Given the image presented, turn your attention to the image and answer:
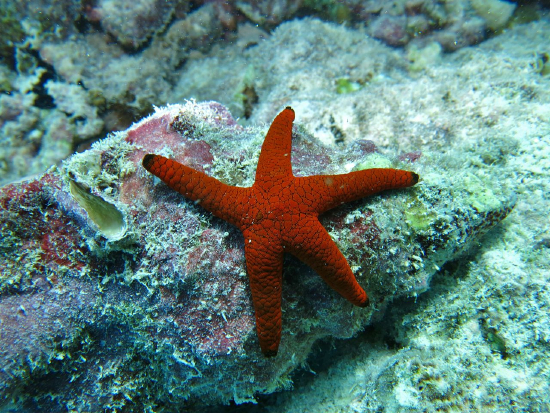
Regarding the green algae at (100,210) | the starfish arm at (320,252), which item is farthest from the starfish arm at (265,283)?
the green algae at (100,210)

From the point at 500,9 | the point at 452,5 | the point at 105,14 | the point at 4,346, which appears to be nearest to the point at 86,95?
the point at 105,14

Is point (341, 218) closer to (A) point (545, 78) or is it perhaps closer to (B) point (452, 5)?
(A) point (545, 78)

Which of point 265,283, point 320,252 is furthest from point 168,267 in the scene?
point 320,252

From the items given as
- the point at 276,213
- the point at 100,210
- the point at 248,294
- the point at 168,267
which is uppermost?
the point at 276,213

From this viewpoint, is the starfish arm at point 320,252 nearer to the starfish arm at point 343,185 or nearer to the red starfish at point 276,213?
the red starfish at point 276,213

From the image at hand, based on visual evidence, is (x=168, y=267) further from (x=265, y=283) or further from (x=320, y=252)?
(x=320, y=252)

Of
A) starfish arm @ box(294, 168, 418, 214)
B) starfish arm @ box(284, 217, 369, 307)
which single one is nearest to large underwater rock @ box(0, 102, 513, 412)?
starfish arm @ box(294, 168, 418, 214)
